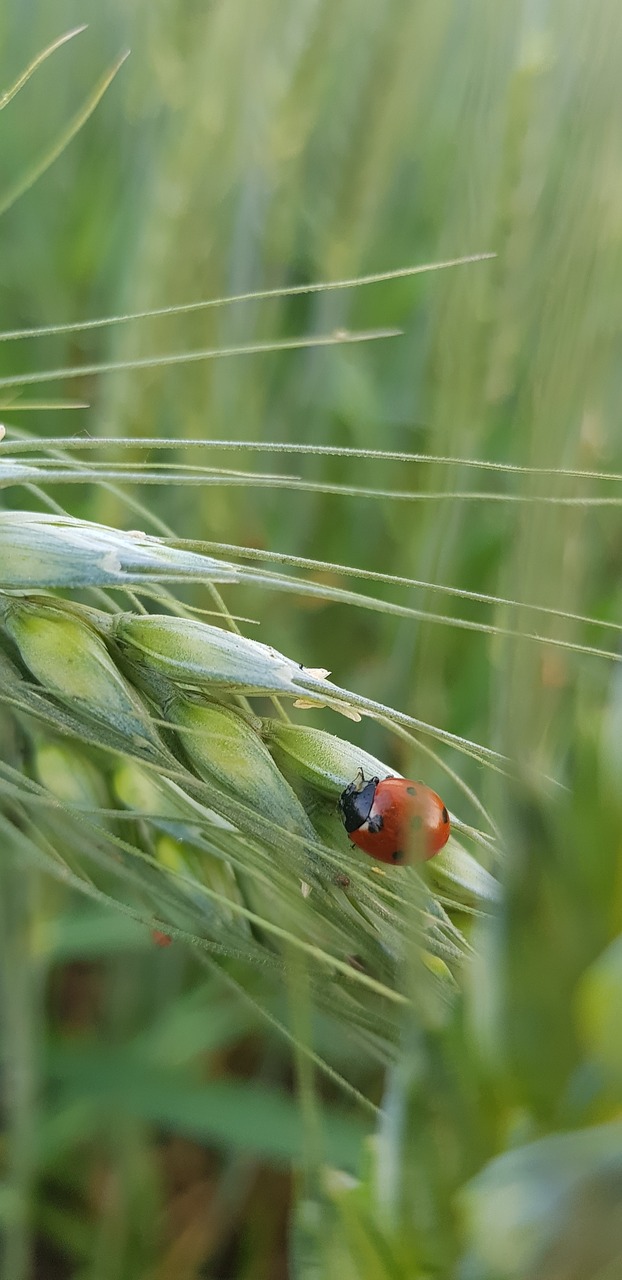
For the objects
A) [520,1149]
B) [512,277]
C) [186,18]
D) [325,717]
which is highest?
[186,18]

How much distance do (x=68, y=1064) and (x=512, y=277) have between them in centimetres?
53

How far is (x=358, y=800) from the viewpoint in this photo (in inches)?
9.9

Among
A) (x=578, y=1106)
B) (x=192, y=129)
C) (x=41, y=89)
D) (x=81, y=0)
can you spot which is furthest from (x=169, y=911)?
(x=81, y=0)

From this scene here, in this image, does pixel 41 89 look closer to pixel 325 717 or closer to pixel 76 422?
pixel 76 422

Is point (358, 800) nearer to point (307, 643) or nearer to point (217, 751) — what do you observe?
point (217, 751)

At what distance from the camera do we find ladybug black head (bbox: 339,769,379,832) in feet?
0.83

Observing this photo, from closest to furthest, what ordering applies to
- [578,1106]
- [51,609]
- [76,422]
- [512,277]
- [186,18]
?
[578,1106]
[51,609]
[512,277]
[186,18]
[76,422]

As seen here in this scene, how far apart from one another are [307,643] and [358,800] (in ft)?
1.46

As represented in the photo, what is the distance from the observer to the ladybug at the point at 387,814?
0.22 m

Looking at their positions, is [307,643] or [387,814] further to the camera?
[307,643]

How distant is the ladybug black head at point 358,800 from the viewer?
0.25m

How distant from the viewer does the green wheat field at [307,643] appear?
16 centimetres

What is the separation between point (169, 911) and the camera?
0.30 m

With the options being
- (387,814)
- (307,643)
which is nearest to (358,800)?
(387,814)
